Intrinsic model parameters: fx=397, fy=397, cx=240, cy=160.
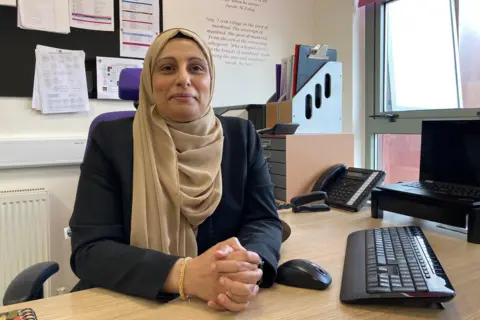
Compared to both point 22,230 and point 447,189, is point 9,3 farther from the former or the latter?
point 447,189

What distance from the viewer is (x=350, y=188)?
5.46ft

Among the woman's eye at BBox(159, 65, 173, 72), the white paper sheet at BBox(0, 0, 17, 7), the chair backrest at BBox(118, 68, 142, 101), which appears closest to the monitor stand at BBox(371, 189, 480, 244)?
the woman's eye at BBox(159, 65, 173, 72)

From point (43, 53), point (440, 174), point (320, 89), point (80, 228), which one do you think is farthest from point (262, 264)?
point (43, 53)

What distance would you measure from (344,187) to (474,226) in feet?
1.97

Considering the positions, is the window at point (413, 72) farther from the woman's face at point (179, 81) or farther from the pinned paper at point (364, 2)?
the woman's face at point (179, 81)

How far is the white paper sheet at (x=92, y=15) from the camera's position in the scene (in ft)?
6.59

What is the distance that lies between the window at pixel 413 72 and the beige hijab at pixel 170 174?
1.36 m

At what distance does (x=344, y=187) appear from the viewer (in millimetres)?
1695

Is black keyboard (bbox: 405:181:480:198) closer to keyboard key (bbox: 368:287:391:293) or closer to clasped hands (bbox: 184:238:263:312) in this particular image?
keyboard key (bbox: 368:287:391:293)

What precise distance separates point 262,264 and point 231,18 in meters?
1.95

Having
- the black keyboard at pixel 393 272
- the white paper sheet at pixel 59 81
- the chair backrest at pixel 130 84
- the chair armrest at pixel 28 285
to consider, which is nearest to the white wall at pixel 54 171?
the white paper sheet at pixel 59 81

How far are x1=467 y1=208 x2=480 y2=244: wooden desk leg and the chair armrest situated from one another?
1207 mm

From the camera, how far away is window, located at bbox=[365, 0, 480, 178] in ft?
6.78

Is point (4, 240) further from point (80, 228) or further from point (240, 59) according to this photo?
point (240, 59)
